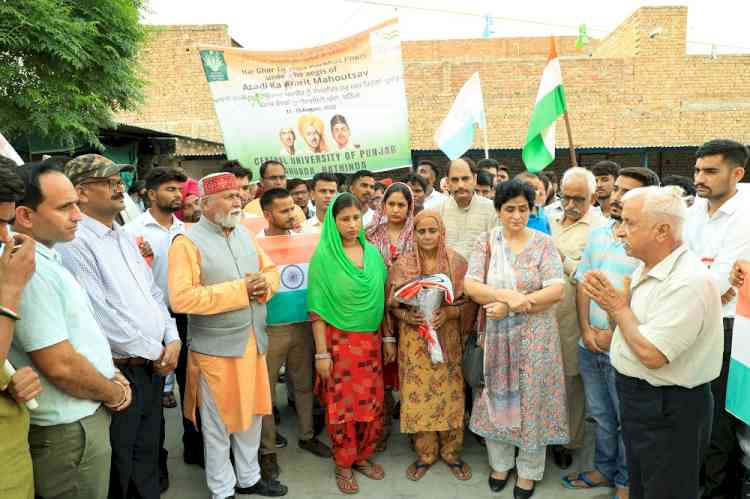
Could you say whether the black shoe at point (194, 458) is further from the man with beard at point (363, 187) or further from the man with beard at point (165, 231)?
the man with beard at point (363, 187)

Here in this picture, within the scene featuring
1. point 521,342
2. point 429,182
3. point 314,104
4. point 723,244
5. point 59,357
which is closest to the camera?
point 59,357

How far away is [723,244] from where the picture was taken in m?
2.79

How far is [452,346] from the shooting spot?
325 centimetres

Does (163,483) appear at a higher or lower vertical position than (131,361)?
lower

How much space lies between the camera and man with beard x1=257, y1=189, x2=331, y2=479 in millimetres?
3322

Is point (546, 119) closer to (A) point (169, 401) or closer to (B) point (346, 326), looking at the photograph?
(B) point (346, 326)

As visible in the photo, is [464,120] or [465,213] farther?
[464,120]

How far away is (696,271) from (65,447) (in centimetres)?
251

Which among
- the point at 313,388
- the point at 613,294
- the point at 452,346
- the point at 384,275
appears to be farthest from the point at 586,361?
the point at 313,388

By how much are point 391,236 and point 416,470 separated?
1570 millimetres

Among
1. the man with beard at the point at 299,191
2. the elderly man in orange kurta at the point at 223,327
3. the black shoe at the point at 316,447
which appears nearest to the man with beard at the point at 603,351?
the black shoe at the point at 316,447

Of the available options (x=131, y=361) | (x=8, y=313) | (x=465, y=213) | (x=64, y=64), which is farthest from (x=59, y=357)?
(x=64, y=64)

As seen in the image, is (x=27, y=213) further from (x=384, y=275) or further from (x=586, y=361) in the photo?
(x=586, y=361)

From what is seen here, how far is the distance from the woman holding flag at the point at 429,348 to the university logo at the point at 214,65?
2927 mm
